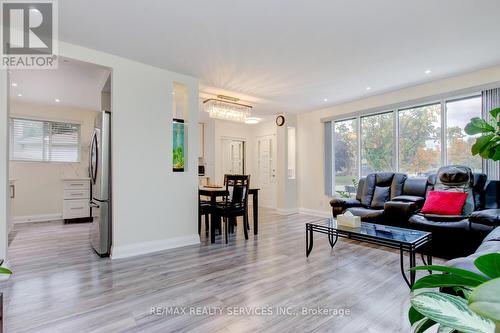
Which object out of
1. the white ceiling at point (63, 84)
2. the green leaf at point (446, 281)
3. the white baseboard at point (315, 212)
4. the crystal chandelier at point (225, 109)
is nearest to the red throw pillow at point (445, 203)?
the white baseboard at point (315, 212)

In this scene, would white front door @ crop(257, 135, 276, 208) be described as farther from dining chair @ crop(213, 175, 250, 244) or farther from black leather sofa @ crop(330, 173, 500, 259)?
dining chair @ crop(213, 175, 250, 244)

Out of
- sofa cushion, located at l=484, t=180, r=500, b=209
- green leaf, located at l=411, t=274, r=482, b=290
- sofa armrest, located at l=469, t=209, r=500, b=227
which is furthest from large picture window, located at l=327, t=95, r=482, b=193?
green leaf, located at l=411, t=274, r=482, b=290

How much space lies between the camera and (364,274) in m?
2.69

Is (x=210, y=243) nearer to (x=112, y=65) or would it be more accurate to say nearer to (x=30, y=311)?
(x=30, y=311)

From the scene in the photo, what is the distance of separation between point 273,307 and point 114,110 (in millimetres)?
2967

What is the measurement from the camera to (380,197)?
4398mm

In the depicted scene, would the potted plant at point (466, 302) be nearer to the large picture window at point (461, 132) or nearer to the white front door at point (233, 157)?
the large picture window at point (461, 132)

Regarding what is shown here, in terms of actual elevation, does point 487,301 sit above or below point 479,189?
above

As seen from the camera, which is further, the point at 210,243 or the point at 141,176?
the point at 210,243

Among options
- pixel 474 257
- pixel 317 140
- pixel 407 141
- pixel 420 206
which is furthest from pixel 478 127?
pixel 317 140

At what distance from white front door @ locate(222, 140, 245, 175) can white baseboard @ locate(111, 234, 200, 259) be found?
3978 mm

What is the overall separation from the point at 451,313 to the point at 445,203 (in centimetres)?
383

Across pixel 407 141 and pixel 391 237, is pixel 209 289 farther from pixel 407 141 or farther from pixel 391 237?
pixel 407 141

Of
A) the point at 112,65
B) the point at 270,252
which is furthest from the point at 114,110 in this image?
the point at 270,252
